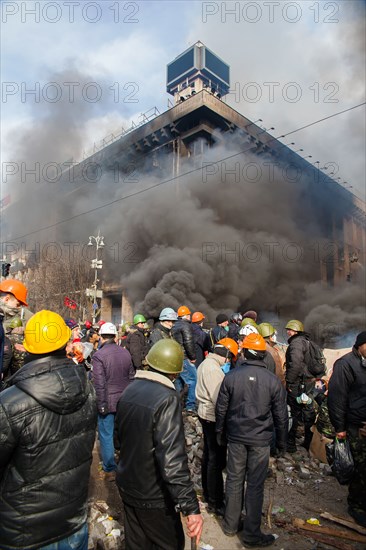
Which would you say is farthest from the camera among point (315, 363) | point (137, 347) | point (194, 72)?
point (194, 72)

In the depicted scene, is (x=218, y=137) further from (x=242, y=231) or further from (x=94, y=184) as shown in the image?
(x=94, y=184)

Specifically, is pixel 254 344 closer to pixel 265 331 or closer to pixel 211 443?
pixel 211 443

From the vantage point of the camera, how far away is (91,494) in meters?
3.96

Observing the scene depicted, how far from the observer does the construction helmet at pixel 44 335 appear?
1.88m

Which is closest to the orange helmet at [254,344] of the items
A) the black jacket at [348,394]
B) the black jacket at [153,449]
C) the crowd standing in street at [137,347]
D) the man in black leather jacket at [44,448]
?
the black jacket at [348,394]

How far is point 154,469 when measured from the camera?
214 centimetres

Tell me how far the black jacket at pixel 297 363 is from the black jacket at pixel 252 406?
189 cm

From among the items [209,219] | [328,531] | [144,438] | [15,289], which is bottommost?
[328,531]

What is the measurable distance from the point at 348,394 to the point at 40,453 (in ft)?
9.14

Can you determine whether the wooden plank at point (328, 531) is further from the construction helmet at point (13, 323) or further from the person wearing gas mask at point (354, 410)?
the construction helmet at point (13, 323)

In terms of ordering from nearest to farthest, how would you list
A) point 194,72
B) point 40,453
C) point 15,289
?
point 40,453 → point 15,289 → point 194,72

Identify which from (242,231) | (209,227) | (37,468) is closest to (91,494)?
(37,468)

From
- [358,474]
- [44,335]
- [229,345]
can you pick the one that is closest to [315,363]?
[229,345]

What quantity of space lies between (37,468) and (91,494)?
267 centimetres
